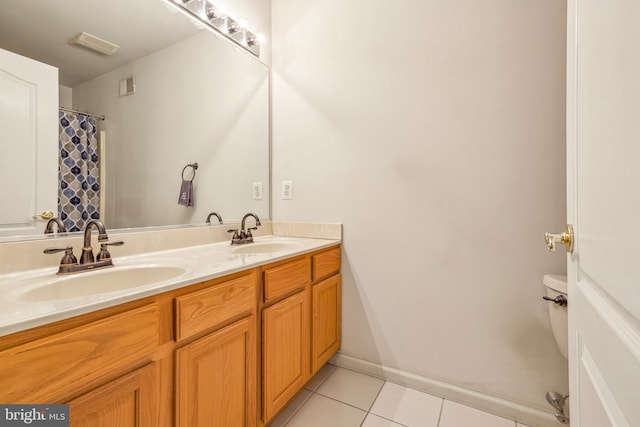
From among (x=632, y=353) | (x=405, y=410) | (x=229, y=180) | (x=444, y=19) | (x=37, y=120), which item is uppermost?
(x=444, y=19)

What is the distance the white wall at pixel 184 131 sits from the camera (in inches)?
46.5

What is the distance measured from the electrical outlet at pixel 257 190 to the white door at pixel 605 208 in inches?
63.7

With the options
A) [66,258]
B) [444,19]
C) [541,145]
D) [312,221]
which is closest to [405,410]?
[312,221]

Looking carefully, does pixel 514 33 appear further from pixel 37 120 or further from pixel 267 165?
pixel 37 120

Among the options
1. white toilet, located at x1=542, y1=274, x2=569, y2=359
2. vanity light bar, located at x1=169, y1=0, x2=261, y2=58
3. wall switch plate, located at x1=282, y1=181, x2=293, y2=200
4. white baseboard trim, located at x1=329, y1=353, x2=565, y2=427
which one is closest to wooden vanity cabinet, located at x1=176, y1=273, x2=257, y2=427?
white baseboard trim, located at x1=329, y1=353, x2=565, y2=427

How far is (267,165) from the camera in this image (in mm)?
1955

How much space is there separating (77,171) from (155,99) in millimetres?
484

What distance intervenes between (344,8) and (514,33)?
0.96 meters

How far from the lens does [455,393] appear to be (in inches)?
55.3

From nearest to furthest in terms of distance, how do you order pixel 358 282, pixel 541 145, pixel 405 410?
pixel 541 145, pixel 405 410, pixel 358 282

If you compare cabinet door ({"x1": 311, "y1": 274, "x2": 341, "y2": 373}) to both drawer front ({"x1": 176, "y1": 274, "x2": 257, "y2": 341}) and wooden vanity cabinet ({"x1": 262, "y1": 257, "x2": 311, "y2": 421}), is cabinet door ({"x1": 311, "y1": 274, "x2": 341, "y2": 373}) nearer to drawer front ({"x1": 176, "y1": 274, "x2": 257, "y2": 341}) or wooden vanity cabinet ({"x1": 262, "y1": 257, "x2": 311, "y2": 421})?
wooden vanity cabinet ({"x1": 262, "y1": 257, "x2": 311, "y2": 421})

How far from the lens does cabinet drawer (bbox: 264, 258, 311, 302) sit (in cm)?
113

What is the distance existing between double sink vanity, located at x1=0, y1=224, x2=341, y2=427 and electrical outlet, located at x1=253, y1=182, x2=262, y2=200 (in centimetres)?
54

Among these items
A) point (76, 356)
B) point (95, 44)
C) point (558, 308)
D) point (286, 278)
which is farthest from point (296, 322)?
point (95, 44)
